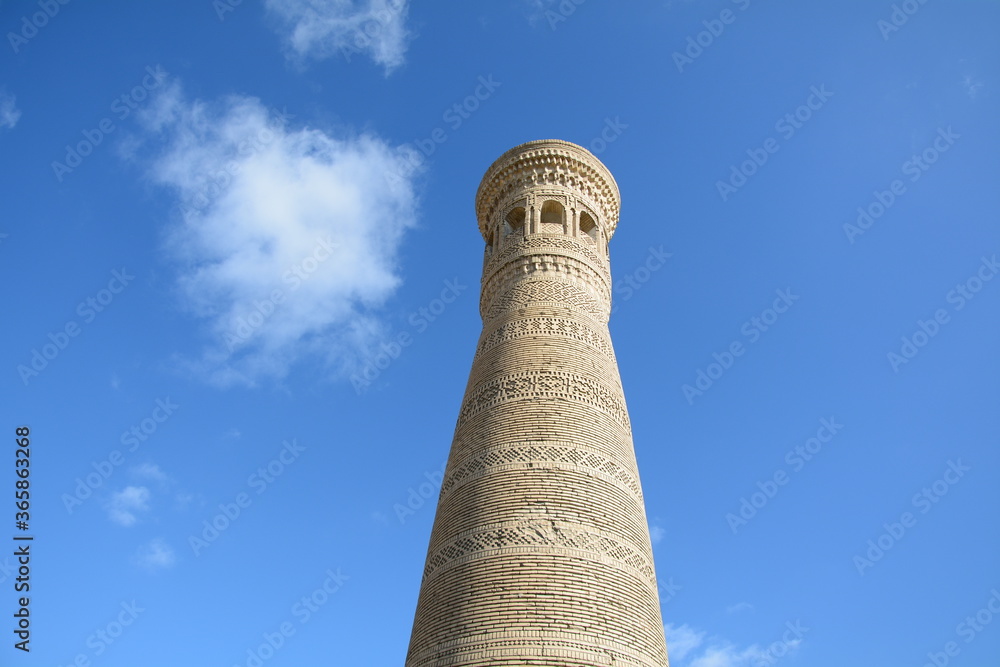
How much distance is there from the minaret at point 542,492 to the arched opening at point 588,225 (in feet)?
0.91

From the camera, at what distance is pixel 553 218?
458 inches

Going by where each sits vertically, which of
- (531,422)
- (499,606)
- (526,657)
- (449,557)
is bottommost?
(526,657)

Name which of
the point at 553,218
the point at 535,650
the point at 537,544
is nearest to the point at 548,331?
the point at 553,218

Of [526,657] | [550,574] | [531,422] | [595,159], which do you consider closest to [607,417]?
[531,422]

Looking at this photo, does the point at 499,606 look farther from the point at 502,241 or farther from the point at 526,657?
the point at 502,241

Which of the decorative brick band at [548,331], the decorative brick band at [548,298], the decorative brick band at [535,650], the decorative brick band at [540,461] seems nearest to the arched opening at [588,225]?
the decorative brick band at [548,298]

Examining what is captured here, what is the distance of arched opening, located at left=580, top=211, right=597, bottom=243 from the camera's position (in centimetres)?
1160

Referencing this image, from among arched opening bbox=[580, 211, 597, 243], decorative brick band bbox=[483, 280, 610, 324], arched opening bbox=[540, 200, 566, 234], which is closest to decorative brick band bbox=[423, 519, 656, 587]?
decorative brick band bbox=[483, 280, 610, 324]

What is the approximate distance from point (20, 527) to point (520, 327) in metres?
7.15

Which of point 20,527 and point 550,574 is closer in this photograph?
point 550,574

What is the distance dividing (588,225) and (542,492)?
5.27 metres

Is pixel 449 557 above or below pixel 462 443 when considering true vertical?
below

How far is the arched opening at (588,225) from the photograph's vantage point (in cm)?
1160

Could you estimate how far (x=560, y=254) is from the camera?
34.5 feet
